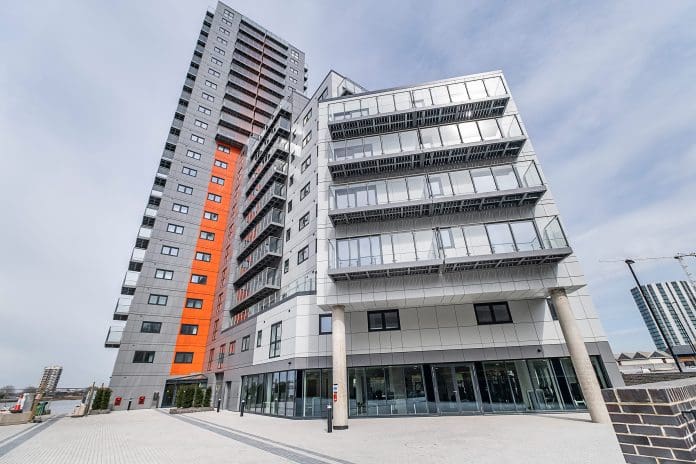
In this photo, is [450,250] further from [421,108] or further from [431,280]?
[421,108]

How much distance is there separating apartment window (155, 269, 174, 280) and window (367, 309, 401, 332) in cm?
3102

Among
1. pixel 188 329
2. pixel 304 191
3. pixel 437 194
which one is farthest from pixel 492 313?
pixel 188 329

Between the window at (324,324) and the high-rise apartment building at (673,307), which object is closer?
the window at (324,324)

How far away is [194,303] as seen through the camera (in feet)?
131

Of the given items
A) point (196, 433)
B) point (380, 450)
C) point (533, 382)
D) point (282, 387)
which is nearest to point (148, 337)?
point (282, 387)

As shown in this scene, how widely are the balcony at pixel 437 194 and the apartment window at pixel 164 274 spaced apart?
98.0 feet

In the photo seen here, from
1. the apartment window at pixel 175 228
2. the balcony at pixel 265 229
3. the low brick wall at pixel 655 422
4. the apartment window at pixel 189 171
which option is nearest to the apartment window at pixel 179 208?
the apartment window at pixel 175 228

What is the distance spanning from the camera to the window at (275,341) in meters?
22.0

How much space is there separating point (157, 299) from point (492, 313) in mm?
37774

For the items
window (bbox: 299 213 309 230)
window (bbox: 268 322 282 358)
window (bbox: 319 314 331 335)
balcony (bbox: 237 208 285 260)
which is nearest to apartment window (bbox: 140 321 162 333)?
balcony (bbox: 237 208 285 260)

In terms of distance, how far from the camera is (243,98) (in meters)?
55.4

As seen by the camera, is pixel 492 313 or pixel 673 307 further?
pixel 673 307

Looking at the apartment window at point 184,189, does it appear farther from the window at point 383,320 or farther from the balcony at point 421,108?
the window at point 383,320

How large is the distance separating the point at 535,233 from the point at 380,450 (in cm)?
1451
